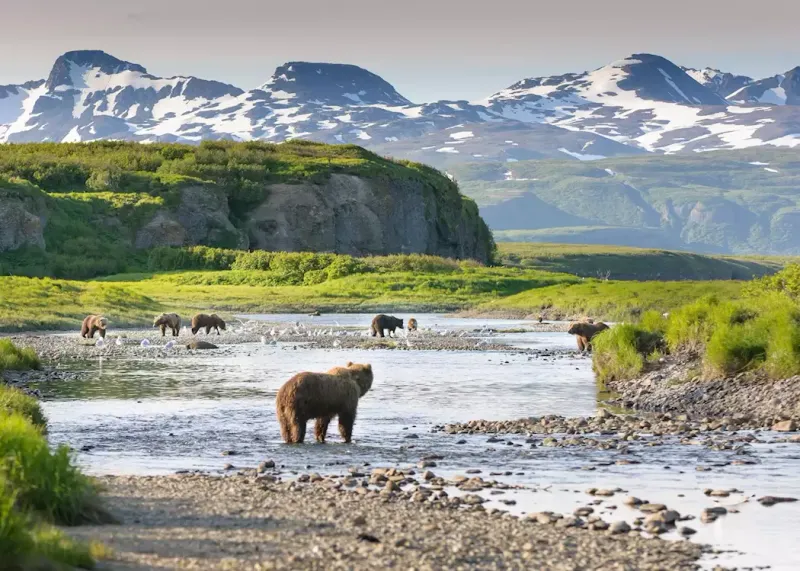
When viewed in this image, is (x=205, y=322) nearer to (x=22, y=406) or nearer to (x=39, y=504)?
(x=22, y=406)

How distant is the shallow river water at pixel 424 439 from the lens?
1558 centimetres

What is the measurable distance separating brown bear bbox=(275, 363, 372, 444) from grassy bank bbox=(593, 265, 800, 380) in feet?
30.4

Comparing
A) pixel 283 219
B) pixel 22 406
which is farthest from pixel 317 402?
pixel 283 219

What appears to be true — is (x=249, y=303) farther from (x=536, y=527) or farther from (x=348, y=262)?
(x=536, y=527)

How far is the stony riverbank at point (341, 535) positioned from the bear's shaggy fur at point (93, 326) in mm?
32207

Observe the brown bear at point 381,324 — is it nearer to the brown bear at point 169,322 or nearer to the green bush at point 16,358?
the brown bear at point 169,322

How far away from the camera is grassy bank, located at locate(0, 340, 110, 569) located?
9.98 m

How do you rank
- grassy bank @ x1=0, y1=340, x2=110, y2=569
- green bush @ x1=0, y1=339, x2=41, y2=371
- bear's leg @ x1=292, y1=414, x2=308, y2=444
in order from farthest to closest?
1. green bush @ x1=0, y1=339, x2=41, y2=371
2. bear's leg @ x1=292, y1=414, x2=308, y2=444
3. grassy bank @ x1=0, y1=340, x2=110, y2=569

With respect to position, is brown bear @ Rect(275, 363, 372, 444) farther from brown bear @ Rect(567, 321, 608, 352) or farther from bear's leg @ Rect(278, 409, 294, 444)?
brown bear @ Rect(567, 321, 608, 352)

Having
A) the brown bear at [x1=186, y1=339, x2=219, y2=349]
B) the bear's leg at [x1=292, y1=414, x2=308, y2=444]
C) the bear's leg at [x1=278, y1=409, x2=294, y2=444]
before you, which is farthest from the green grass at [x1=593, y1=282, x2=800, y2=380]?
the brown bear at [x1=186, y1=339, x2=219, y2=349]

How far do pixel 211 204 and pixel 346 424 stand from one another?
94358 millimetres

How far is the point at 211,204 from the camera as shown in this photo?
113188 millimetres

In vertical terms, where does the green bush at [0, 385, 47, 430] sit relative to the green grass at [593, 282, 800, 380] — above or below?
below

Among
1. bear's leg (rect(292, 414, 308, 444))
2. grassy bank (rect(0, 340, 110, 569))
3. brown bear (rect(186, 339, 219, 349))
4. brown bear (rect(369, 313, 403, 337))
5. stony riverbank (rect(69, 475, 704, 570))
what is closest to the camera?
grassy bank (rect(0, 340, 110, 569))
